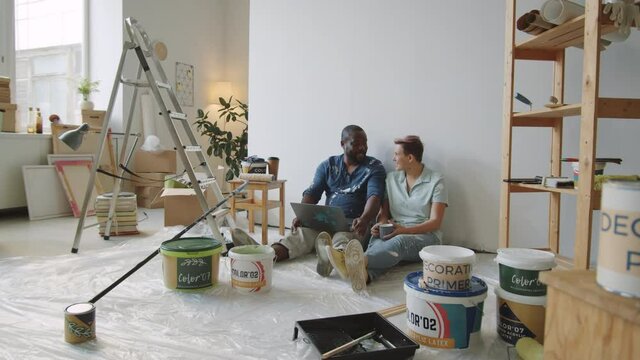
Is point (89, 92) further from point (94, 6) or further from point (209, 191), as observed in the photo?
point (209, 191)

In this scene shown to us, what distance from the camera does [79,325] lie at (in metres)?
1.59

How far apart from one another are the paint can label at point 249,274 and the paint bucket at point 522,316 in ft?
3.46

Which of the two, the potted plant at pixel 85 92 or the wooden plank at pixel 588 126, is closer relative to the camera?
the wooden plank at pixel 588 126

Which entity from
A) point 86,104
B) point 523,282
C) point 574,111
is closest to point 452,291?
point 523,282

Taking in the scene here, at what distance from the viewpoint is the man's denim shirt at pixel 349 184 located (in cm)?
306

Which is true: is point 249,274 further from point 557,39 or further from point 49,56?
point 49,56

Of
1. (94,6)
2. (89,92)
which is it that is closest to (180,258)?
(89,92)

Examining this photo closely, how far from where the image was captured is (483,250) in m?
3.11

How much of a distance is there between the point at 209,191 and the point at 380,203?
85.6 inches

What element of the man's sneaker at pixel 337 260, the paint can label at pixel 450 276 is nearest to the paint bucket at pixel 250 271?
the man's sneaker at pixel 337 260

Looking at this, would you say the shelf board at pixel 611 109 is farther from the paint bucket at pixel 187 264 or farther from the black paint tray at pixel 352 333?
the paint bucket at pixel 187 264

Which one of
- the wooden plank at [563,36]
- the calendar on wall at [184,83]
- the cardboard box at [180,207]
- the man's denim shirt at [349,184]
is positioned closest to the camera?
the wooden plank at [563,36]

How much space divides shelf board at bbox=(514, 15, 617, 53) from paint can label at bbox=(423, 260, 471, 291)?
3.78 feet

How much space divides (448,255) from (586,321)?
81 centimetres
